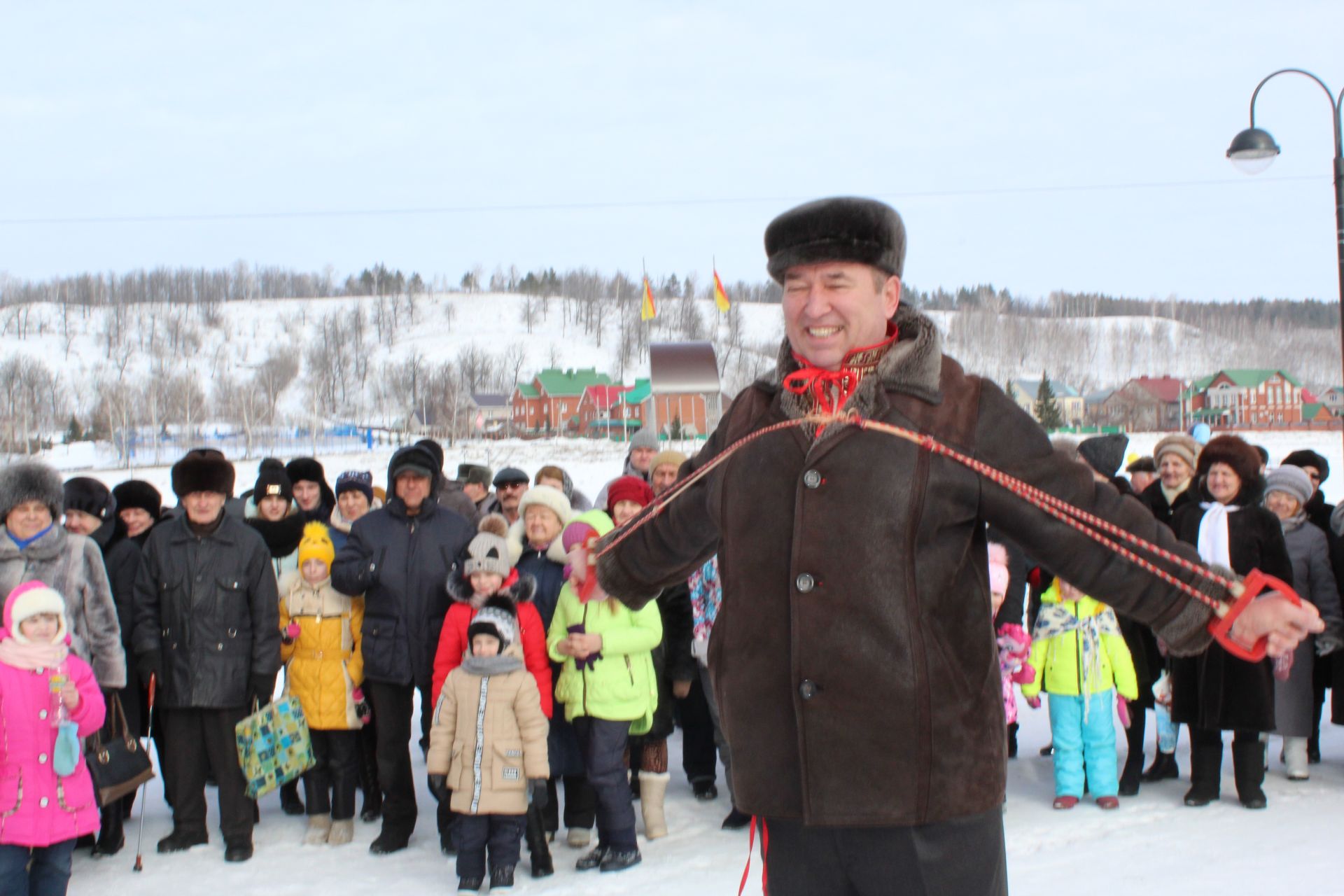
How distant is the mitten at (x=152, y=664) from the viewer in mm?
5148

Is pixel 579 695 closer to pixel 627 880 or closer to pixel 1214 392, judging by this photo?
pixel 627 880

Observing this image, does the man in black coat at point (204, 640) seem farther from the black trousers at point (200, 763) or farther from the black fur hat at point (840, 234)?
the black fur hat at point (840, 234)

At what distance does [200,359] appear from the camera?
89.8 metres

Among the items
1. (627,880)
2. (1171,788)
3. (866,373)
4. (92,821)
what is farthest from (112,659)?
(1171,788)

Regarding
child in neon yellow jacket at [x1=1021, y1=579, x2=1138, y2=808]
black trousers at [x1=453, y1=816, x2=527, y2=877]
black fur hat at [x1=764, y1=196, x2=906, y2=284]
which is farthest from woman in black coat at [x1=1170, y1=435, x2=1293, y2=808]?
black fur hat at [x1=764, y1=196, x2=906, y2=284]

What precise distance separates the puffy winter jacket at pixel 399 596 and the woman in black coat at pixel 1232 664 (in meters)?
3.55

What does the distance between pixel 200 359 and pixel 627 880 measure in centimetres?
9308

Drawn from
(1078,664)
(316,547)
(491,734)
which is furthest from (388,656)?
(1078,664)

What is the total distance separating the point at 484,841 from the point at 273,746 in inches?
48.5

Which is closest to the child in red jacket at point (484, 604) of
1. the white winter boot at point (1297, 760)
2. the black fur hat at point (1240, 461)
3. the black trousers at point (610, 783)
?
the black trousers at point (610, 783)

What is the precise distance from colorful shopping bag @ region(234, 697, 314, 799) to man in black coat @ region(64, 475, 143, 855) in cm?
53

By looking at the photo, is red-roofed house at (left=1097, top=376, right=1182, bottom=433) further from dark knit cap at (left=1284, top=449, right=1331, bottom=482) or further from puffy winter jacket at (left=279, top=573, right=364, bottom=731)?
puffy winter jacket at (left=279, top=573, right=364, bottom=731)

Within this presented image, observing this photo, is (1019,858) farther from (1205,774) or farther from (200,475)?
(200,475)

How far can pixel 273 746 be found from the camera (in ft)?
17.1
